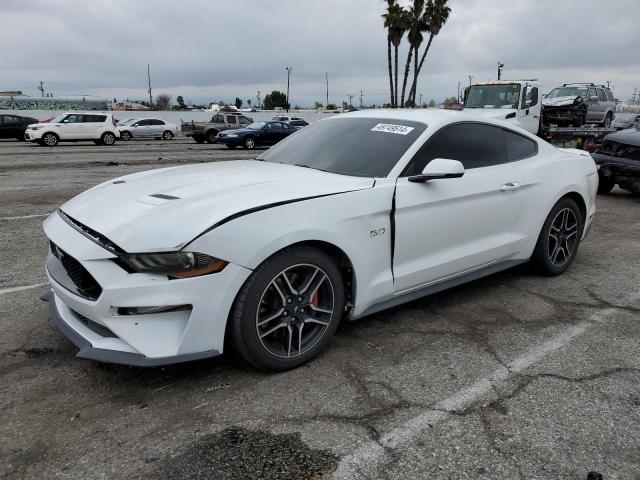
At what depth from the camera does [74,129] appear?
24.8m

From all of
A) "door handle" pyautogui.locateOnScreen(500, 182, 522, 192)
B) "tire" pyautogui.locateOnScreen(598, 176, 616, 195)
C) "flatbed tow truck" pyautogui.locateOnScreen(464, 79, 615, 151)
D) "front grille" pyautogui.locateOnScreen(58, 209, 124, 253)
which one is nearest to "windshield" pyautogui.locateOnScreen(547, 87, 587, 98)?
"flatbed tow truck" pyautogui.locateOnScreen(464, 79, 615, 151)

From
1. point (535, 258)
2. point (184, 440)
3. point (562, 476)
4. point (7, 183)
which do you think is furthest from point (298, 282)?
point (7, 183)

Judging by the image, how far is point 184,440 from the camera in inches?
95.3

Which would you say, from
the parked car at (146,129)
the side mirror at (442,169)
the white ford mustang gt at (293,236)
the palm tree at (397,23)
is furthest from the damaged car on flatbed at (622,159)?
the palm tree at (397,23)

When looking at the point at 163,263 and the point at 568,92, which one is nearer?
the point at 163,263

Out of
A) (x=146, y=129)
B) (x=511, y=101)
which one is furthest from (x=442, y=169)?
(x=146, y=129)

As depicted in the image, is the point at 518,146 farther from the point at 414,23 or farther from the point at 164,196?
the point at 414,23

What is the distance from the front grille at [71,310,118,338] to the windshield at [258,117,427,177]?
1.75m

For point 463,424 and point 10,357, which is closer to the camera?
point 463,424

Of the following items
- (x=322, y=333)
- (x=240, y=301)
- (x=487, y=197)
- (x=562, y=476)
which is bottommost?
(x=562, y=476)

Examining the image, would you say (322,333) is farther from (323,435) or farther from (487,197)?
(487,197)

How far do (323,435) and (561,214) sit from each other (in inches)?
131

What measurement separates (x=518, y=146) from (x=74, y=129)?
24.6 m

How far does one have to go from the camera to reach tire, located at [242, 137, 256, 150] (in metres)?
23.9
